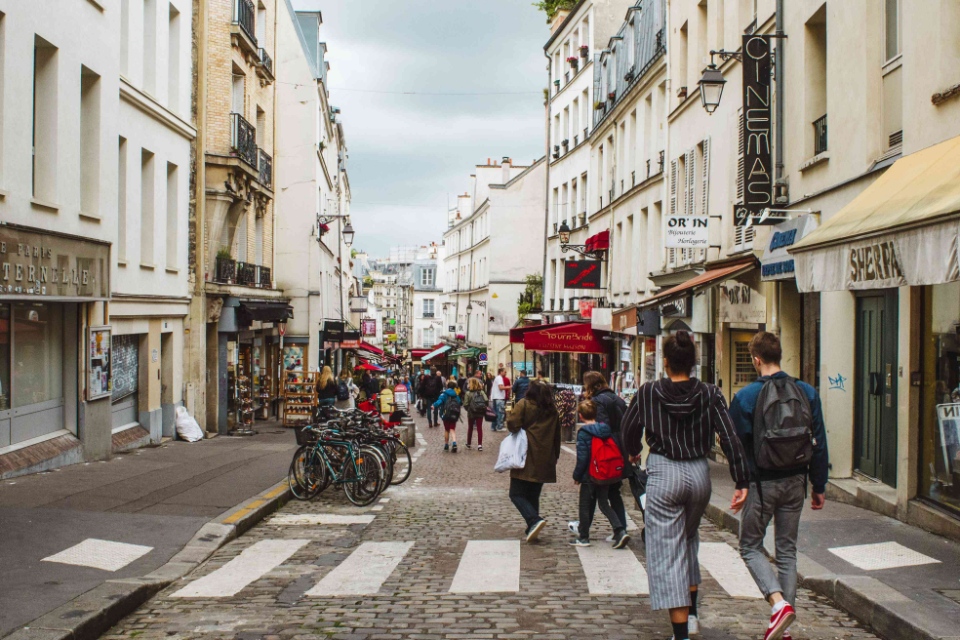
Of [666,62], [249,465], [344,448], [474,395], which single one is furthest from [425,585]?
[666,62]

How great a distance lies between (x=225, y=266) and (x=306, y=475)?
12.4 meters

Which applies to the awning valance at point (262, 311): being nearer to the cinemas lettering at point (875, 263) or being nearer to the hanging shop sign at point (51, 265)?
the hanging shop sign at point (51, 265)

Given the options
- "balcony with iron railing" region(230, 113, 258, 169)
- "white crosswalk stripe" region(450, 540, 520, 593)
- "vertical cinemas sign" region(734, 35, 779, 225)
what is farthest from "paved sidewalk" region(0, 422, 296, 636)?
"balcony with iron railing" region(230, 113, 258, 169)

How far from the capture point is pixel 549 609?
22.6 ft

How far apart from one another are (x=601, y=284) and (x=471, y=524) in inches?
893

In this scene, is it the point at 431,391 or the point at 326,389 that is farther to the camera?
the point at 431,391

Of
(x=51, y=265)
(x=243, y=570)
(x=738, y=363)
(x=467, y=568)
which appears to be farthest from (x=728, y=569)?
(x=738, y=363)

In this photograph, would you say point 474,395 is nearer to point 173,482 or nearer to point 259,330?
point 173,482

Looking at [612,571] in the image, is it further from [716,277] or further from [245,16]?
[245,16]

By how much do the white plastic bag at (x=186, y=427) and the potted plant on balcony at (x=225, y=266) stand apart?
389 cm

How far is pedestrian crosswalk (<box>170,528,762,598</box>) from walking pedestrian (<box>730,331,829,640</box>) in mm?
1181

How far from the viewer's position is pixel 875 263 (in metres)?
8.27

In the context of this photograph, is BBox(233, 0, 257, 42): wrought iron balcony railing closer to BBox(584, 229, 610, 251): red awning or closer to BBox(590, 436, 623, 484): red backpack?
BBox(584, 229, 610, 251): red awning

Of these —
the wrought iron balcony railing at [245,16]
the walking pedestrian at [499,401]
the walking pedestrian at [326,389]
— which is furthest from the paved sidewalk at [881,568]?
the wrought iron balcony railing at [245,16]
